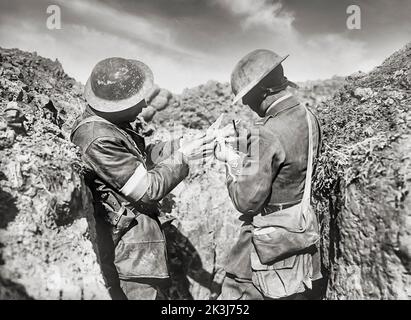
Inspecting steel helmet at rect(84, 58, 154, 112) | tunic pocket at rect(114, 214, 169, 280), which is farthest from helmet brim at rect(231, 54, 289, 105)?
tunic pocket at rect(114, 214, 169, 280)

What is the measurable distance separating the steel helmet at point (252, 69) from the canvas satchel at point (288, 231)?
0.52 m

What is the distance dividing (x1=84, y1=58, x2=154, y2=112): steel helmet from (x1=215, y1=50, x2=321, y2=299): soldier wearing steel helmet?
0.86 meters

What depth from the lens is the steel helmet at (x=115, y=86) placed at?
2.91 metres

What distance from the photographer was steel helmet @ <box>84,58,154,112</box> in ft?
9.55

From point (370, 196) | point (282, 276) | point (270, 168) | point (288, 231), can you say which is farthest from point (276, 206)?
point (370, 196)

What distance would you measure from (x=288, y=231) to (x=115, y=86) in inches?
75.1

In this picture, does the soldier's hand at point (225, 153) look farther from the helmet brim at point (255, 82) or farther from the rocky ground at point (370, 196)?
the rocky ground at point (370, 196)

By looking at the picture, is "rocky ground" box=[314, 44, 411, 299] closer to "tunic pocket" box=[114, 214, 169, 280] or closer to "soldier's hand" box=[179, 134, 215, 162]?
"soldier's hand" box=[179, 134, 215, 162]

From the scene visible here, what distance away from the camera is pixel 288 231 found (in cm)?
288

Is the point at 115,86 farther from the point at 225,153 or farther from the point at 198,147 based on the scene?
the point at 225,153

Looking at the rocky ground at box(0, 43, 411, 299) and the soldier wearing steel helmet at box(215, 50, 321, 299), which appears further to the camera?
the soldier wearing steel helmet at box(215, 50, 321, 299)

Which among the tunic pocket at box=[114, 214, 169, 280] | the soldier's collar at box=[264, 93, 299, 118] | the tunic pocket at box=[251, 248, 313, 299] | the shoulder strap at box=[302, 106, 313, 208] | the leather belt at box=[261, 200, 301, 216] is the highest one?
the soldier's collar at box=[264, 93, 299, 118]
